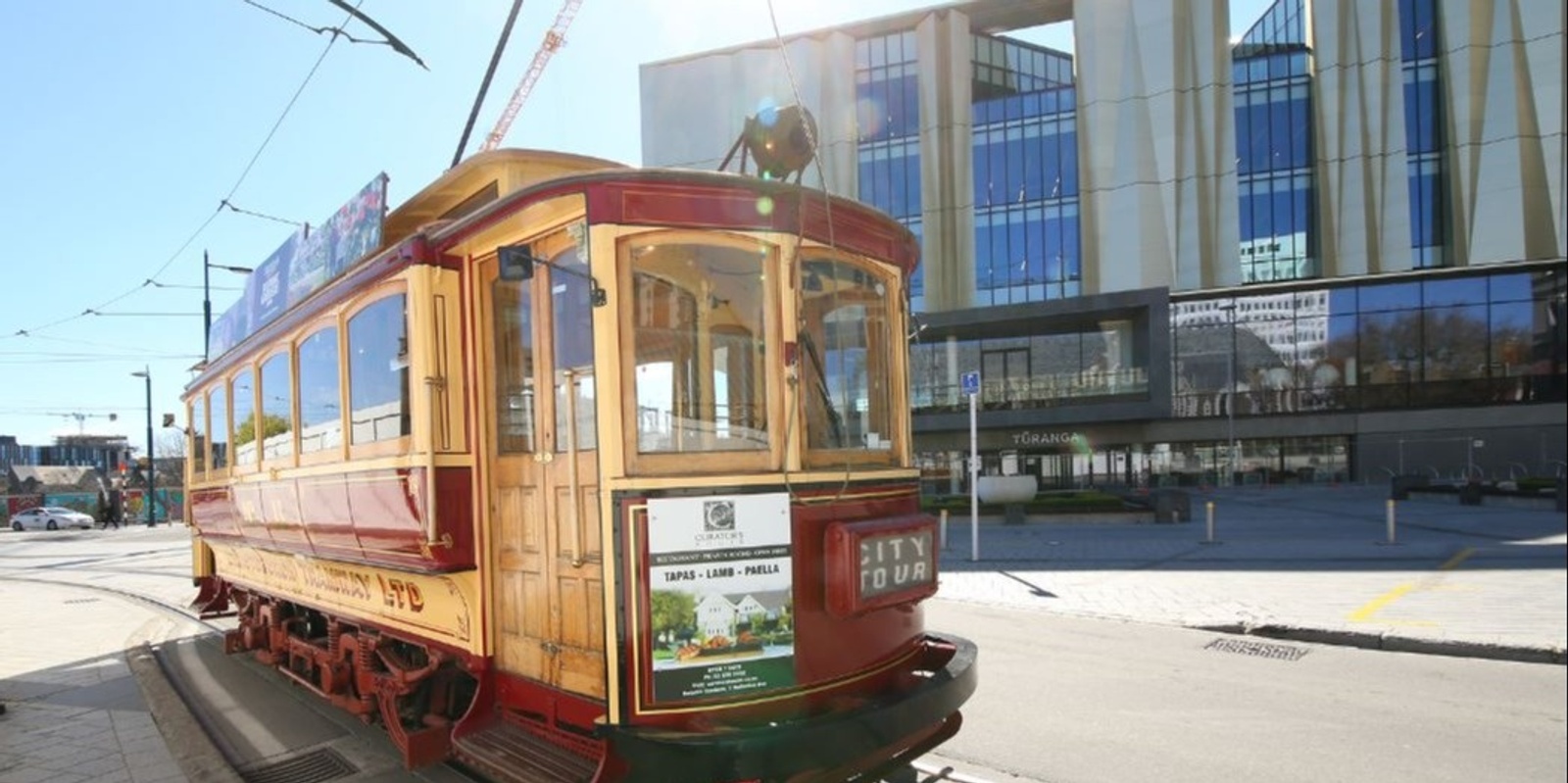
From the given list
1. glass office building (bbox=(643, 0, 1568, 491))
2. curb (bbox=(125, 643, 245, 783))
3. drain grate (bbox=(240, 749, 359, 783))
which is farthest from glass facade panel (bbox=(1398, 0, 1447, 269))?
curb (bbox=(125, 643, 245, 783))

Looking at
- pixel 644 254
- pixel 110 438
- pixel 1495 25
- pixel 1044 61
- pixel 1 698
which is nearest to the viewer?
pixel 644 254

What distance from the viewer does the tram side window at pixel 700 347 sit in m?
3.63

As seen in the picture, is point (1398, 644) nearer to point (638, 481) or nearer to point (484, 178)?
point (638, 481)

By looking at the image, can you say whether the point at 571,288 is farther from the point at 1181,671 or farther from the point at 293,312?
the point at 1181,671

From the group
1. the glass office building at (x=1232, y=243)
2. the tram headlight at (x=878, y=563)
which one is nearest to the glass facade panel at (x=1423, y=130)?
the glass office building at (x=1232, y=243)

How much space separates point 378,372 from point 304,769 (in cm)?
254

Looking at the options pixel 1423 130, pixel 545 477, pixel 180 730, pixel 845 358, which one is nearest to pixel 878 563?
pixel 845 358

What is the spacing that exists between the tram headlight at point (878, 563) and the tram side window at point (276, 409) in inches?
170

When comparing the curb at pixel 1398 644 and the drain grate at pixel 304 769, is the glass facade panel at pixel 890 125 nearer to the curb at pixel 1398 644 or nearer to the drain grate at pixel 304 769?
the curb at pixel 1398 644

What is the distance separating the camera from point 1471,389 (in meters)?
34.3

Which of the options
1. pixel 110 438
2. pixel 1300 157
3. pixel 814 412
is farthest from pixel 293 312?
pixel 110 438

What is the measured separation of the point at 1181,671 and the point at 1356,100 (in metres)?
38.9

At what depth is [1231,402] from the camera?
36812 mm

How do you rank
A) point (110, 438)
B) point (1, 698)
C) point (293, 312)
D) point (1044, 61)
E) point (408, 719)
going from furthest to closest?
point (110, 438)
point (1044, 61)
point (1, 698)
point (293, 312)
point (408, 719)
